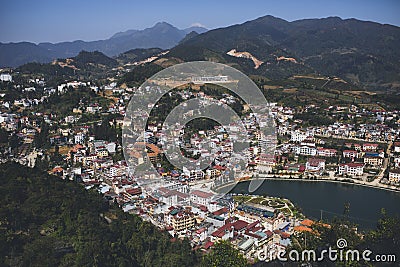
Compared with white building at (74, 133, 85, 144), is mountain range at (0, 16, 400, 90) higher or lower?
higher

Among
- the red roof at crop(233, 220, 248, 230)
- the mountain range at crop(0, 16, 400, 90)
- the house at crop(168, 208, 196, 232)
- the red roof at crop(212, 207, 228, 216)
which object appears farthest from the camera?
the mountain range at crop(0, 16, 400, 90)

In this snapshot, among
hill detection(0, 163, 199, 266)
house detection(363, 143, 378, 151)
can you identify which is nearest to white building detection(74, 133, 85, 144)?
hill detection(0, 163, 199, 266)

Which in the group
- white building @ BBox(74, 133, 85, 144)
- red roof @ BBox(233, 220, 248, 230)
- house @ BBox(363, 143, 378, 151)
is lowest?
red roof @ BBox(233, 220, 248, 230)

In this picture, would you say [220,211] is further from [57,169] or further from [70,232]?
[57,169]

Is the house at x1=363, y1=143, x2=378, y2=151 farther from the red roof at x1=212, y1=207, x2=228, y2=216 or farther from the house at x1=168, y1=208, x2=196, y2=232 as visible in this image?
the house at x1=168, y1=208, x2=196, y2=232

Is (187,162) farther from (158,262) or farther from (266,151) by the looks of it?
(158,262)

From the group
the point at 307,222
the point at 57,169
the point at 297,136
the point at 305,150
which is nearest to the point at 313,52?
the point at 297,136

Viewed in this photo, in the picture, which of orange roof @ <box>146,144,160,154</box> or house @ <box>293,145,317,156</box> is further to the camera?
house @ <box>293,145,317,156</box>
